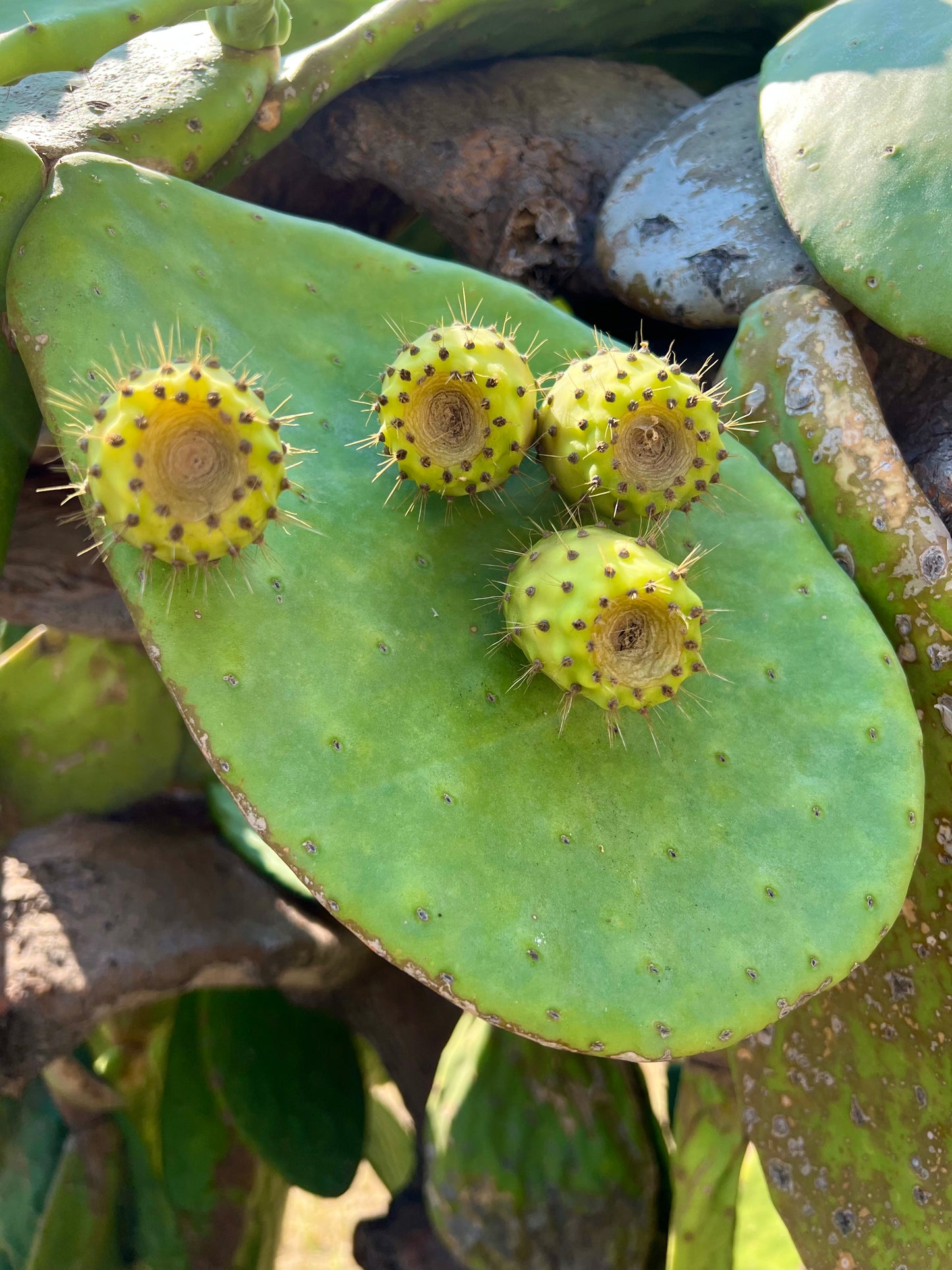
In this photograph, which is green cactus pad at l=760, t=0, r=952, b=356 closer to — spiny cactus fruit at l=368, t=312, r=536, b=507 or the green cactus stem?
spiny cactus fruit at l=368, t=312, r=536, b=507

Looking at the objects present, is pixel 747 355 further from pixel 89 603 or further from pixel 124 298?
pixel 89 603

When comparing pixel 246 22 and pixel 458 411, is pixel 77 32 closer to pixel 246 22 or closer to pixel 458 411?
pixel 246 22

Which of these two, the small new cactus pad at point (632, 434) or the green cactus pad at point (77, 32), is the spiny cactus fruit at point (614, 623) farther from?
the green cactus pad at point (77, 32)

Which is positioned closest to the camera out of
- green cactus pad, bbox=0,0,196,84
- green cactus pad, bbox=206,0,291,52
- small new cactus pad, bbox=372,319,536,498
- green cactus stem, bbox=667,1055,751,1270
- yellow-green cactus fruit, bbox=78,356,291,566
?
yellow-green cactus fruit, bbox=78,356,291,566

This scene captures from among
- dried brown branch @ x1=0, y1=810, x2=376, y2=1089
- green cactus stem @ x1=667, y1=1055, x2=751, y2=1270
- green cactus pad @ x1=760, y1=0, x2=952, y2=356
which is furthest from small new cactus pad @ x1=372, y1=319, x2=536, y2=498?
green cactus stem @ x1=667, y1=1055, x2=751, y2=1270

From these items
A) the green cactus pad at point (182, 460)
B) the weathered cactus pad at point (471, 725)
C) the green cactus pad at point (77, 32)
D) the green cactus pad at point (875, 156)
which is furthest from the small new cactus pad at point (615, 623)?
the green cactus pad at point (77, 32)

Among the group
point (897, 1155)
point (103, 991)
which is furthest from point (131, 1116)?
point (897, 1155)
